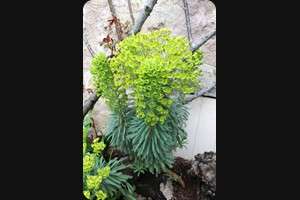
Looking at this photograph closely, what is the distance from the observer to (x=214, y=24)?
3.20 m

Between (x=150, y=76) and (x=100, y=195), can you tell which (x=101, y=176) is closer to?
(x=100, y=195)

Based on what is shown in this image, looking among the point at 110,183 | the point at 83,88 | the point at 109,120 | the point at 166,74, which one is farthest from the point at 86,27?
the point at 110,183

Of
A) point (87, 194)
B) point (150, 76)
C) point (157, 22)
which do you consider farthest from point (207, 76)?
point (87, 194)

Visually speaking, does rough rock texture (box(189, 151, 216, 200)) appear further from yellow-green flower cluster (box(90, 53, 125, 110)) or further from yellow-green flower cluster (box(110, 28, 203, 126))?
yellow-green flower cluster (box(90, 53, 125, 110))

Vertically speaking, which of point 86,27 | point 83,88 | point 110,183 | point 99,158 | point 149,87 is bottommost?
point 110,183

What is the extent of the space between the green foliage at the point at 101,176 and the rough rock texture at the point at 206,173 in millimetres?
515

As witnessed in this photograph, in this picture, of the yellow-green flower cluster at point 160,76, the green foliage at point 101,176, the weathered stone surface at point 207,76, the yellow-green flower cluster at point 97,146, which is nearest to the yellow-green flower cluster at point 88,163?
the green foliage at point 101,176

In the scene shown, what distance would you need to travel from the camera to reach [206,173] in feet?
10.6

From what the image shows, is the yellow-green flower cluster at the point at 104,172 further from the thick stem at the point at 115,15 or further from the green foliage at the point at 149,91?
the thick stem at the point at 115,15

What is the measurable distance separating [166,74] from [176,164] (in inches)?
36.3

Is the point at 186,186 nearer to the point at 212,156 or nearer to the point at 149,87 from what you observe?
the point at 212,156

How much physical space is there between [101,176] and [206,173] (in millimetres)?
769

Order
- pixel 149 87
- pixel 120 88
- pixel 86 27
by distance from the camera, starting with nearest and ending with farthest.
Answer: pixel 149 87
pixel 120 88
pixel 86 27

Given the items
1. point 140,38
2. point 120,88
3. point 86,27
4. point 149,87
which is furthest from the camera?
point 86,27
